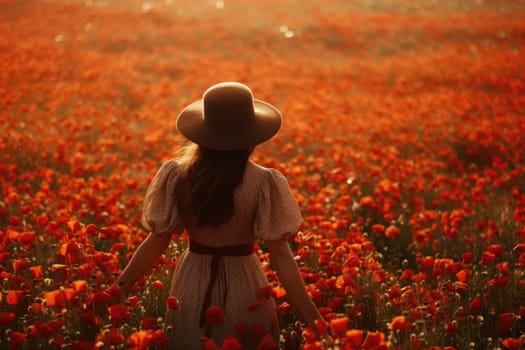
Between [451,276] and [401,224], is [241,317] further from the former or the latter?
[401,224]

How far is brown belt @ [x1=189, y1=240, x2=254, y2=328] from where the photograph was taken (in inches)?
124

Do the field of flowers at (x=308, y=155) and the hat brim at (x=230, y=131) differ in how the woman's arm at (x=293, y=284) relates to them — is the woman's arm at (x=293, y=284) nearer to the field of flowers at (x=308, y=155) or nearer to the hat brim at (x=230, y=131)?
the field of flowers at (x=308, y=155)

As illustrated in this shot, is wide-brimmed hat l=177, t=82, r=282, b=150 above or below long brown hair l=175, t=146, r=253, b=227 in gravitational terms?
above

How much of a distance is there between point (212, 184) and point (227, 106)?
0.37 m

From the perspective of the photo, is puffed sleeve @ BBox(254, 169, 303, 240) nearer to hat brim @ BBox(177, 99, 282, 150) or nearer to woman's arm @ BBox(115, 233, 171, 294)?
hat brim @ BBox(177, 99, 282, 150)

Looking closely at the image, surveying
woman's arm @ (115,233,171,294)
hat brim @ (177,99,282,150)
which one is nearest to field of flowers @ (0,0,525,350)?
woman's arm @ (115,233,171,294)

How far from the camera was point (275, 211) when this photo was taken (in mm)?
3123

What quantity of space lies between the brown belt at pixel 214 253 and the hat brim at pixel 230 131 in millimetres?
542

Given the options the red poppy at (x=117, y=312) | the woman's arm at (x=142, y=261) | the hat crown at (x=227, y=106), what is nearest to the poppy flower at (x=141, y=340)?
the red poppy at (x=117, y=312)

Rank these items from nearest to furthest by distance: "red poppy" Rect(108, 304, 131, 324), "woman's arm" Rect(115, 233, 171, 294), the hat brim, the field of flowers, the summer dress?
"red poppy" Rect(108, 304, 131, 324) < the hat brim < the summer dress < "woman's arm" Rect(115, 233, 171, 294) < the field of flowers

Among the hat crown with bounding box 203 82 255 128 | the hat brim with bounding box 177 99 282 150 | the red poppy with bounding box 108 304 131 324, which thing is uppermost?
the hat crown with bounding box 203 82 255 128

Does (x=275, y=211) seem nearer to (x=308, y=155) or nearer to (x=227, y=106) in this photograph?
(x=227, y=106)

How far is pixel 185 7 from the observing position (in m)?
24.8

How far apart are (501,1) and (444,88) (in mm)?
18083
